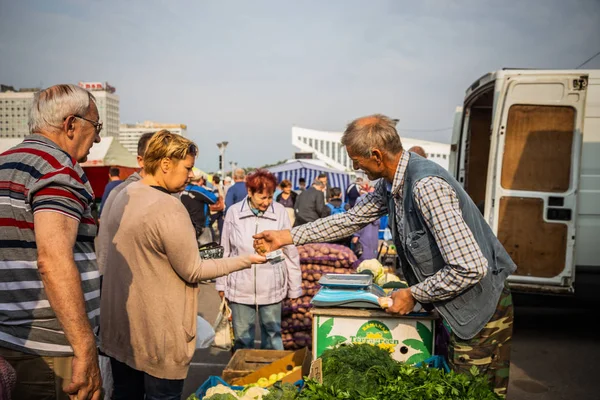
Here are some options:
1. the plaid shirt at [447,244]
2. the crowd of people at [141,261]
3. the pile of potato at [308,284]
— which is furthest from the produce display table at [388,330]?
the pile of potato at [308,284]

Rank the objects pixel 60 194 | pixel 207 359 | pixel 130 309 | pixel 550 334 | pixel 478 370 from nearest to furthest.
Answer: pixel 60 194
pixel 130 309
pixel 478 370
pixel 207 359
pixel 550 334

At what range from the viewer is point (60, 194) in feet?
6.21

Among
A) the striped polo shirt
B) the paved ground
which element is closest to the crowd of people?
the striped polo shirt

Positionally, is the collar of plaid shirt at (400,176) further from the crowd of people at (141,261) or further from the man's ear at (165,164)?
the man's ear at (165,164)

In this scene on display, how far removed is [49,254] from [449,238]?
1875 mm

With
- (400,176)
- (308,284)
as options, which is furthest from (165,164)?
(308,284)

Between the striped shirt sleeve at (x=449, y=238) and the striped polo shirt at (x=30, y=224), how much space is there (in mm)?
1678

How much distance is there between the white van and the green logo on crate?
3.14 metres

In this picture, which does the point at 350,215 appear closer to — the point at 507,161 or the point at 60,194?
the point at 60,194

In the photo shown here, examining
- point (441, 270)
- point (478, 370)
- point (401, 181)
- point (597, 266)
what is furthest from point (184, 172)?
point (597, 266)

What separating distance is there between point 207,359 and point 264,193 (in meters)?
2.35

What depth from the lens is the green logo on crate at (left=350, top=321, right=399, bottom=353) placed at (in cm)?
303

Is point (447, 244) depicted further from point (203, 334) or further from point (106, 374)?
point (203, 334)

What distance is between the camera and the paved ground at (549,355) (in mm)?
4711
